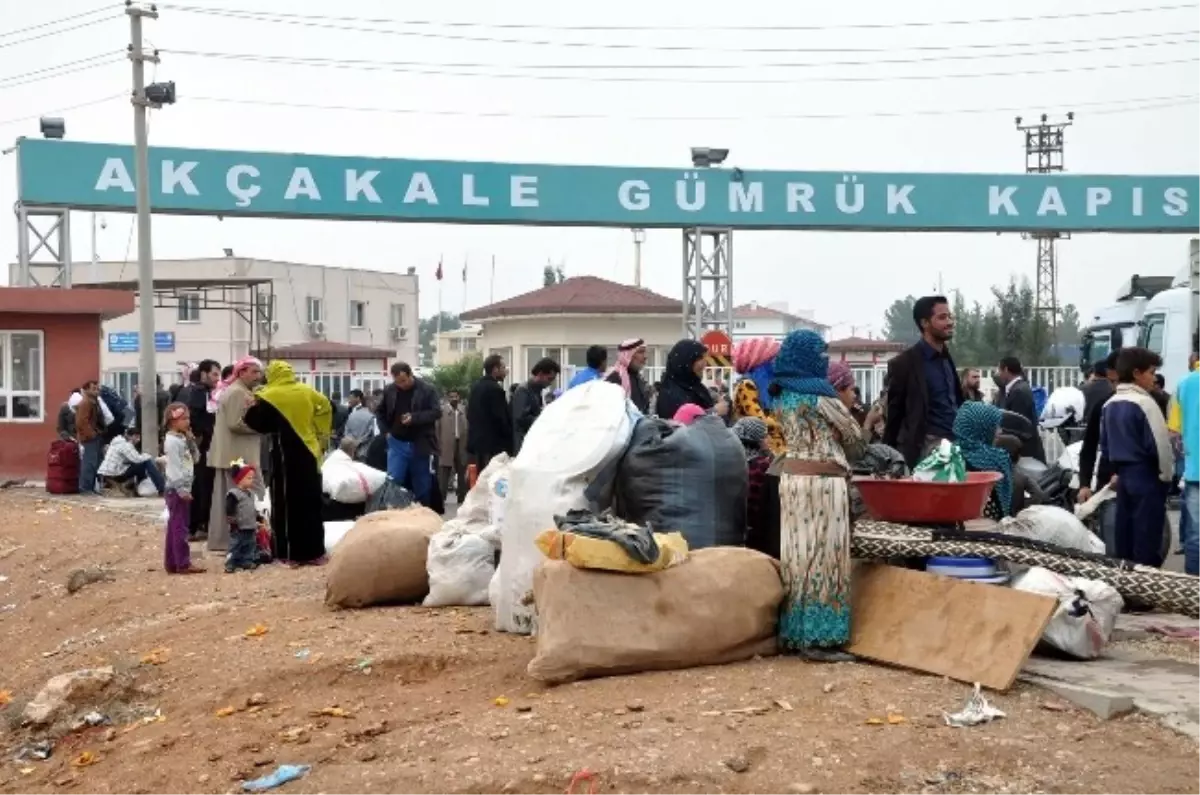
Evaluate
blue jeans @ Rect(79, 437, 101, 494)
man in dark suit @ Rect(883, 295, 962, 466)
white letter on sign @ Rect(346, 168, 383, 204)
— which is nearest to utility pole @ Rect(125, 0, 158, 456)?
blue jeans @ Rect(79, 437, 101, 494)

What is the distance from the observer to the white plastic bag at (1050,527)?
290 inches

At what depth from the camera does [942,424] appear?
7.75 metres

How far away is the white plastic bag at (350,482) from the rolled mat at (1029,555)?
19.3 feet

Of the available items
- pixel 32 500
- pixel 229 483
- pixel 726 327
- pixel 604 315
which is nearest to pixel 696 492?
pixel 229 483

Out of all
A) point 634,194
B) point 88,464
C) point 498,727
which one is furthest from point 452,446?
point 498,727

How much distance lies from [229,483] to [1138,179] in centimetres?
1646

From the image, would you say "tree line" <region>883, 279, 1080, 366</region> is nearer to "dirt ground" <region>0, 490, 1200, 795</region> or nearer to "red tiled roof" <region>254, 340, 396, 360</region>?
"red tiled roof" <region>254, 340, 396, 360</region>

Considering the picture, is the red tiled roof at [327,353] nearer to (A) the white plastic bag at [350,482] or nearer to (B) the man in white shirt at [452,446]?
(B) the man in white shirt at [452,446]

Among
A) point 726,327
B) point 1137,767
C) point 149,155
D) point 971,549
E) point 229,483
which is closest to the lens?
point 1137,767

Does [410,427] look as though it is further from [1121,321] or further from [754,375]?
[1121,321]

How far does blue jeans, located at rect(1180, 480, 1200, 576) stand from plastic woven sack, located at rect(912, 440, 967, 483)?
2582mm

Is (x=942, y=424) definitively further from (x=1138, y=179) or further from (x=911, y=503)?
(x=1138, y=179)

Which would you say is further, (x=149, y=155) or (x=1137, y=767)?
(x=149, y=155)

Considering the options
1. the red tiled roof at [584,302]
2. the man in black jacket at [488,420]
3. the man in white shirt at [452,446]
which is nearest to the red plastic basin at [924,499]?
the man in black jacket at [488,420]
